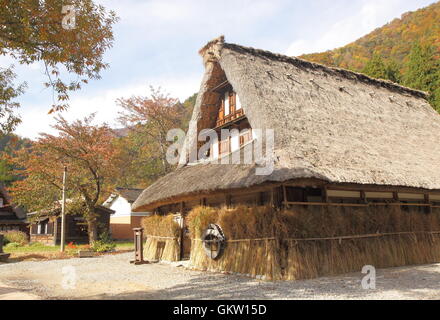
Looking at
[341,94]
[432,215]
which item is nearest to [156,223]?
[341,94]

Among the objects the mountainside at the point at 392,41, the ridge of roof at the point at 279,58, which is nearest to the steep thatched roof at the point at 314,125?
the ridge of roof at the point at 279,58

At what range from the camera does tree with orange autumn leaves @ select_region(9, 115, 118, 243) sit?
63.0 feet

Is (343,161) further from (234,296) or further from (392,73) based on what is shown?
(392,73)

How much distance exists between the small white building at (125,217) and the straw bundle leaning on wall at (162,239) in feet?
51.2

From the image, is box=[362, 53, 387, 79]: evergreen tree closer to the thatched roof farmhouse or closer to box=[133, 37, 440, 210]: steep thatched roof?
box=[133, 37, 440, 210]: steep thatched roof

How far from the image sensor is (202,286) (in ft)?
24.4

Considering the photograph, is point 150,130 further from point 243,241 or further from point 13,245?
point 243,241

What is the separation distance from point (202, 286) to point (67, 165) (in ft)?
47.5

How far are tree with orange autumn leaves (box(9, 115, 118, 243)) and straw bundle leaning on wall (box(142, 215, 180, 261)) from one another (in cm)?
748

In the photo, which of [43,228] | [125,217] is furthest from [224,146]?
[43,228]

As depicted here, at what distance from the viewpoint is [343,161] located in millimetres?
9180

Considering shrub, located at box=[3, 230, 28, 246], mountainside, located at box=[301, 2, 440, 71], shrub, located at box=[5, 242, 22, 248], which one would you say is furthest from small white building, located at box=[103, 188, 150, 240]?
mountainside, located at box=[301, 2, 440, 71]

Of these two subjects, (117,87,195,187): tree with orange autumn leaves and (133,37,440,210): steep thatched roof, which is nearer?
(133,37,440,210): steep thatched roof
